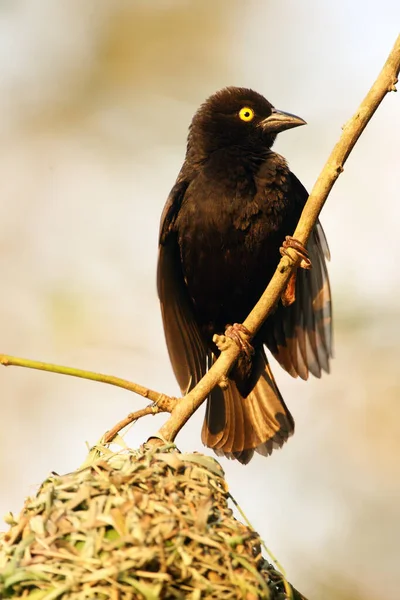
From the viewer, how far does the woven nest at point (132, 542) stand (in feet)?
6.75

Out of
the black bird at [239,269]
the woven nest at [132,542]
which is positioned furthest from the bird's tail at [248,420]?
the woven nest at [132,542]

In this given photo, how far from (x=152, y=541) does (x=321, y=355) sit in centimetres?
276

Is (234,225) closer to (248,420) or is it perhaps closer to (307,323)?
(307,323)

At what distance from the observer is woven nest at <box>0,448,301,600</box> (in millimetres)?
2057

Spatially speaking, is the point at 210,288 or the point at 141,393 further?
the point at 210,288

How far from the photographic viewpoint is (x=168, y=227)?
4895mm

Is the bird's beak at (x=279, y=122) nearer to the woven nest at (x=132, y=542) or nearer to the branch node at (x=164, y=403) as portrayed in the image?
the branch node at (x=164, y=403)

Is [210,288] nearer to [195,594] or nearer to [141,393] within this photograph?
[141,393]

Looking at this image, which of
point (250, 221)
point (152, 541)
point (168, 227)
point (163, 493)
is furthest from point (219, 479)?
point (168, 227)

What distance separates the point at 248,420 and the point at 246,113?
6.22ft

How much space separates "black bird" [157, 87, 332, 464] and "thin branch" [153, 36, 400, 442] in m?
1.12

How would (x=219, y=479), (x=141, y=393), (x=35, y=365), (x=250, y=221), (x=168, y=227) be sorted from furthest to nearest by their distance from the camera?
(x=168, y=227)
(x=250, y=221)
(x=141, y=393)
(x=35, y=365)
(x=219, y=479)

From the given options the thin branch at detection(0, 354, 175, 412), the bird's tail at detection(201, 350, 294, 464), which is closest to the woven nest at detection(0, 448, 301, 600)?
the thin branch at detection(0, 354, 175, 412)

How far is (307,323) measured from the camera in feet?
15.9
